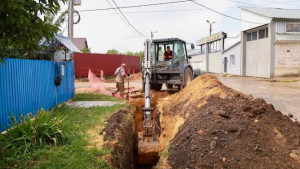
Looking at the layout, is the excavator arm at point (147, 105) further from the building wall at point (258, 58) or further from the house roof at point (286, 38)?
the house roof at point (286, 38)

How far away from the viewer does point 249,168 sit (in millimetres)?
4141

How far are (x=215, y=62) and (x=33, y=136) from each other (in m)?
32.0

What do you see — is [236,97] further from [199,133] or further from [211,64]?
[211,64]

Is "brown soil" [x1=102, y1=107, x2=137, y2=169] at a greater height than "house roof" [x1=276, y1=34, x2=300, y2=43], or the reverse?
"house roof" [x1=276, y1=34, x2=300, y2=43]

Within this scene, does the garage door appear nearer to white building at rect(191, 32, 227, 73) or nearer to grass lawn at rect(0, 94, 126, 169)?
white building at rect(191, 32, 227, 73)

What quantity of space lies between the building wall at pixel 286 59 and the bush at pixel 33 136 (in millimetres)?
19819

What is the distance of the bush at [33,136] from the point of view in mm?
4921

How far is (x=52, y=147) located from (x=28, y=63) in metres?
3.47

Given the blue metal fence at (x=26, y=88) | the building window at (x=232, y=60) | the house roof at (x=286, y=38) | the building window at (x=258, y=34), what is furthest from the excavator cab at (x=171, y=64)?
the building window at (x=232, y=60)

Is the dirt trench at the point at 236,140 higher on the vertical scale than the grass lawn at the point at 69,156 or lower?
higher

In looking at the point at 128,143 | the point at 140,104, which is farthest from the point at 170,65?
the point at 128,143

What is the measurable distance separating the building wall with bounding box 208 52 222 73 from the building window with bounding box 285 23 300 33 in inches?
465

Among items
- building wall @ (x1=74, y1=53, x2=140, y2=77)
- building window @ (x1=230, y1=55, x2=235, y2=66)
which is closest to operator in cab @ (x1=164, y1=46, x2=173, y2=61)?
building wall @ (x1=74, y1=53, x2=140, y2=77)

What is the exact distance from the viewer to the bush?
16.1 ft
